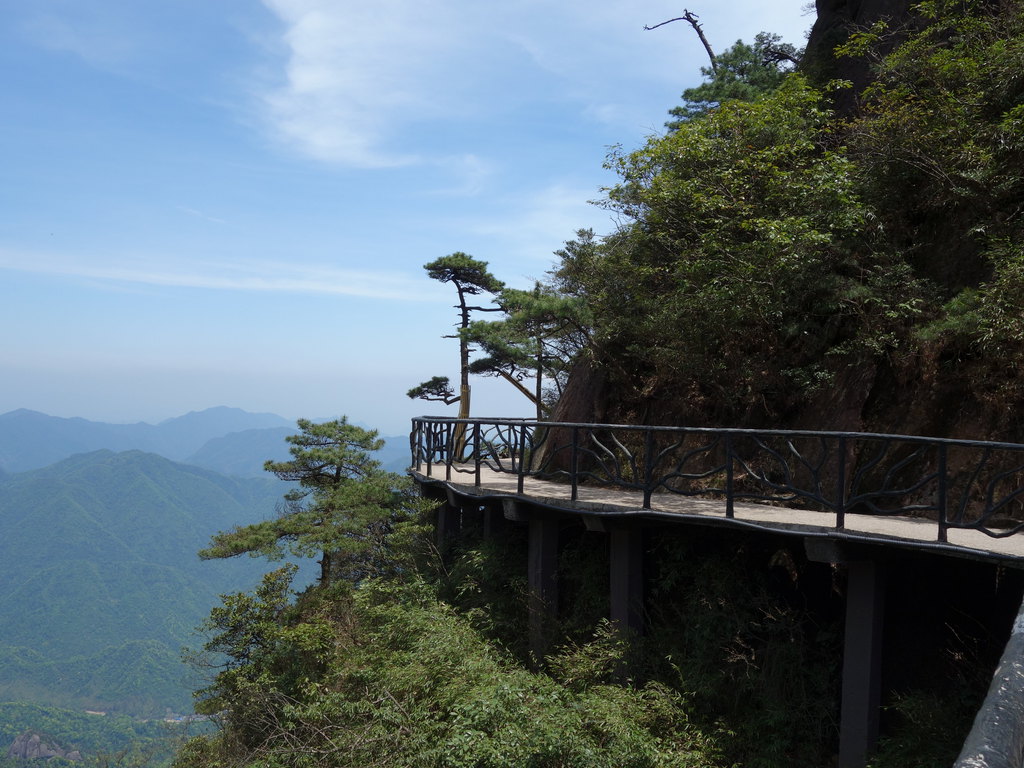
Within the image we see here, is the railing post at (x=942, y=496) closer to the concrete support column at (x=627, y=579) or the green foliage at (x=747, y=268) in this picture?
the concrete support column at (x=627, y=579)

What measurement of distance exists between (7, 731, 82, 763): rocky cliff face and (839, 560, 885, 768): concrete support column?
104269mm

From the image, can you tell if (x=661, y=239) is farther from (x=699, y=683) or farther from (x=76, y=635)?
(x=76, y=635)

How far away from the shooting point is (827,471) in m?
8.94

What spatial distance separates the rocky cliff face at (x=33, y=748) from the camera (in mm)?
88350

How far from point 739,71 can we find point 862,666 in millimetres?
25031

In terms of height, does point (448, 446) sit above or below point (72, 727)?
above

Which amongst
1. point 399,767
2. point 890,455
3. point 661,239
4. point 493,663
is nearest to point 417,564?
point 493,663

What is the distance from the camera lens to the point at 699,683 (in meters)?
7.55

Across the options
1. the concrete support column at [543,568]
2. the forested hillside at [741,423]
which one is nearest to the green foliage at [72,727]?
the forested hillside at [741,423]

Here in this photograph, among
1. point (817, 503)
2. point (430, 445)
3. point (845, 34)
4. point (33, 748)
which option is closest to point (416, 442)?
point (430, 445)

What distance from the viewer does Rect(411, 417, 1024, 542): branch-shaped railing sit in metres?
6.06

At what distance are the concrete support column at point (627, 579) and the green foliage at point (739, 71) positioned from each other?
18.0m

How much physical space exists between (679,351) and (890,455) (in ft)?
12.7

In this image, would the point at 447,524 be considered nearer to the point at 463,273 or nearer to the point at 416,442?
the point at 416,442
